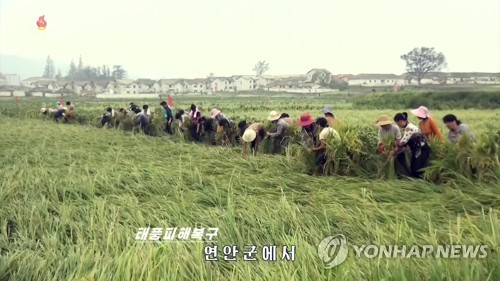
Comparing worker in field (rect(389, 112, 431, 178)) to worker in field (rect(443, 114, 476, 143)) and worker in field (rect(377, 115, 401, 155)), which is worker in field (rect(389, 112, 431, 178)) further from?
worker in field (rect(443, 114, 476, 143))

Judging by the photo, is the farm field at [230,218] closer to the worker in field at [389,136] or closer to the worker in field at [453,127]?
the worker in field at [389,136]

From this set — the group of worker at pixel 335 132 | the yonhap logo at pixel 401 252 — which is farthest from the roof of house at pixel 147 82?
the yonhap logo at pixel 401 252

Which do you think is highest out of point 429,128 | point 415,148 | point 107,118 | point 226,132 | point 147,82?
point 147,82

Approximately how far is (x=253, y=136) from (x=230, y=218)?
13.2 ft

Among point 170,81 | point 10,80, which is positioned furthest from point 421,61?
point 10,80

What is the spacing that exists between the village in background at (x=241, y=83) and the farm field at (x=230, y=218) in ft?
48.9

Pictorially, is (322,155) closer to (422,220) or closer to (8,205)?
(422,220)

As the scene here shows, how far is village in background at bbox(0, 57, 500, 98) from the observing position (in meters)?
19.2

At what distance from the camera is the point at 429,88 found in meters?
19.0

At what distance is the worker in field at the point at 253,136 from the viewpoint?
7.03 m

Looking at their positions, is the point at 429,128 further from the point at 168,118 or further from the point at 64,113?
the point at 64,113

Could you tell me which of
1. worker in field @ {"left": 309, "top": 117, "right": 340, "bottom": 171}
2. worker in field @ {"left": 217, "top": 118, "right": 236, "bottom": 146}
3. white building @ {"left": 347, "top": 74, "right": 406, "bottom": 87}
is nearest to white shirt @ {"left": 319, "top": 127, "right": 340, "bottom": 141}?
worker in field @ {"left": 309, "top": 117, "right": 340, "bottom": 171}

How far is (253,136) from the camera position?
704 centimetres

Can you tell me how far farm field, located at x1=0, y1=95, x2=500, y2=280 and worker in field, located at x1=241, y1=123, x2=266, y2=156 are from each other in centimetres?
91
